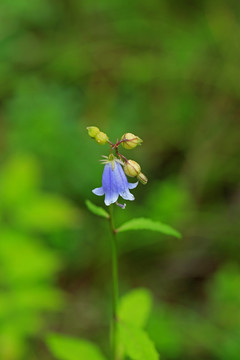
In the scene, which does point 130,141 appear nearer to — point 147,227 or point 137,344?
point 147,227

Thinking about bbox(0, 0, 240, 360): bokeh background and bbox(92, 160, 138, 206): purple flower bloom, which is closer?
bbox(92, 160, 138, 206): purple flower bloom

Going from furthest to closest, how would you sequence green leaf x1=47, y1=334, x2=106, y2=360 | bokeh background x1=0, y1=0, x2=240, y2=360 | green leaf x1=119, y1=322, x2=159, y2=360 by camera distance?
bokeh background x1=0, y1=0, x2=240, y2=360, green leaf x1=47, y1=334, x2=106, y2=360, green leaf x1=119, y1=322, x2=159, y2=360

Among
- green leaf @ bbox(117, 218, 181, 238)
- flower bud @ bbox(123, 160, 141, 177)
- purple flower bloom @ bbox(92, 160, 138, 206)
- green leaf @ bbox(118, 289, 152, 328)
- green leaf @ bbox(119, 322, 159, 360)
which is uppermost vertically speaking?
flower bud @ bbox(123, 160, 141, 177)

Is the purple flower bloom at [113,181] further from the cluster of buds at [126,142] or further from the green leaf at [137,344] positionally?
the green leaf at [137,344]

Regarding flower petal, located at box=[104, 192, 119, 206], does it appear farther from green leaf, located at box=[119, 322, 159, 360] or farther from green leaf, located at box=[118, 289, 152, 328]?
green leaf, located at box=[118, 289, 152, 328]

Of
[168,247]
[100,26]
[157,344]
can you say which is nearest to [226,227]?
[168,247]

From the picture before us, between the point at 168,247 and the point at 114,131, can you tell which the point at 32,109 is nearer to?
the point at 114,131

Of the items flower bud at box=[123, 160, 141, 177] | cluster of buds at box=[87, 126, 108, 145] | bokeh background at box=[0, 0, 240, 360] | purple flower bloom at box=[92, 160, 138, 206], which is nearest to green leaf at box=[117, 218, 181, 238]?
purple flower bloom at box=[92, 160, 138, 206]
